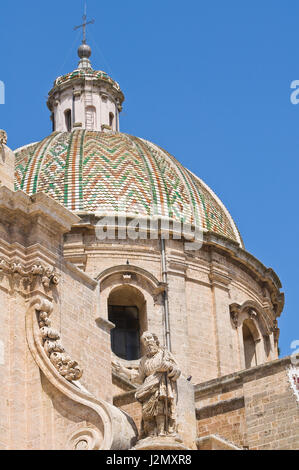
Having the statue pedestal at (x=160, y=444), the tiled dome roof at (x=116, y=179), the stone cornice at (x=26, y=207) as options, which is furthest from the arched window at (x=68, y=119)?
the statue pedestal at (x=160, y=444)

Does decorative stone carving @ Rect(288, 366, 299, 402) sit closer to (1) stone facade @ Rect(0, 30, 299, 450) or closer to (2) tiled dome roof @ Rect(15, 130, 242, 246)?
(1) stone facade @ Rect(0, 30, 299, 450)

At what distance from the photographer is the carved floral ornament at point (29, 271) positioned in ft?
65.7

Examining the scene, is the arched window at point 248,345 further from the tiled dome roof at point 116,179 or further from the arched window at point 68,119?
the arched window at point 68,119

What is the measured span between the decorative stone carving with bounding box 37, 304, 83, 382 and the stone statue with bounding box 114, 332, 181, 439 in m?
1.03

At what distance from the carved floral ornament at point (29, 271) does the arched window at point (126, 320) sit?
→ 30.3ft

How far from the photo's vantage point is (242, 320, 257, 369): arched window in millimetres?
31531

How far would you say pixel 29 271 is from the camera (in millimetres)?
20188

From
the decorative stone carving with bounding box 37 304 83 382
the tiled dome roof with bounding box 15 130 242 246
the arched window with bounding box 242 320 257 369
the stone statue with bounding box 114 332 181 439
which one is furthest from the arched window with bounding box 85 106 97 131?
the stone statue with bounding box 114 332 181 439

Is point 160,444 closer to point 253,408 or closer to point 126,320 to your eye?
point 253,408

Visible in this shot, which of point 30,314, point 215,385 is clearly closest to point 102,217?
point 215,385
